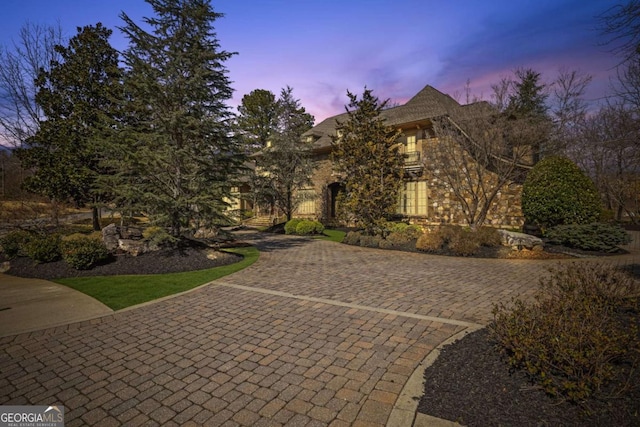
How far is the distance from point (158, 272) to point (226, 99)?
688 centimetres

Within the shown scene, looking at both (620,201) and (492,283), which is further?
(620,201)

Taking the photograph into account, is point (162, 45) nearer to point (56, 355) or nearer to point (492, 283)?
point (56, 355)

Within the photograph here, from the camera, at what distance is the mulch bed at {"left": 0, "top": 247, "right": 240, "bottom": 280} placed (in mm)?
8453

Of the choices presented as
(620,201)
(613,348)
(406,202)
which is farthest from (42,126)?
(620,201)

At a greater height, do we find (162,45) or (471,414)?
(162,45)

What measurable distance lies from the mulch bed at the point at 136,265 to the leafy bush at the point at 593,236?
1236cm

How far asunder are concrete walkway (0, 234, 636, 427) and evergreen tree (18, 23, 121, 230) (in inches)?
545

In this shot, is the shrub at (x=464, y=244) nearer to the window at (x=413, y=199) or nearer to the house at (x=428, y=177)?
the house at (x=428, y=177)

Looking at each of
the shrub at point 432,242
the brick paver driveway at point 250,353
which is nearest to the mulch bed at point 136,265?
the brick paver driveway at point 250,353

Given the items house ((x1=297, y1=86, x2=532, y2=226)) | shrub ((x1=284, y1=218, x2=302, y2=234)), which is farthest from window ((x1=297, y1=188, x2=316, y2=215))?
house ((x1=297, y1=86, x2=532, y2=226))

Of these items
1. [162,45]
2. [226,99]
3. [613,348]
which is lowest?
[613,348]

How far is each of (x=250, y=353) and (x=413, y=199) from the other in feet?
55.1

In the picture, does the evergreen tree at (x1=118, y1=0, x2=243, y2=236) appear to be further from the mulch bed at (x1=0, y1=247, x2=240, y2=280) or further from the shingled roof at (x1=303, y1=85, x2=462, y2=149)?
the shingled roof at (x1=303, y1=85, x2=462, y2=149)

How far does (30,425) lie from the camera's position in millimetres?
2848
